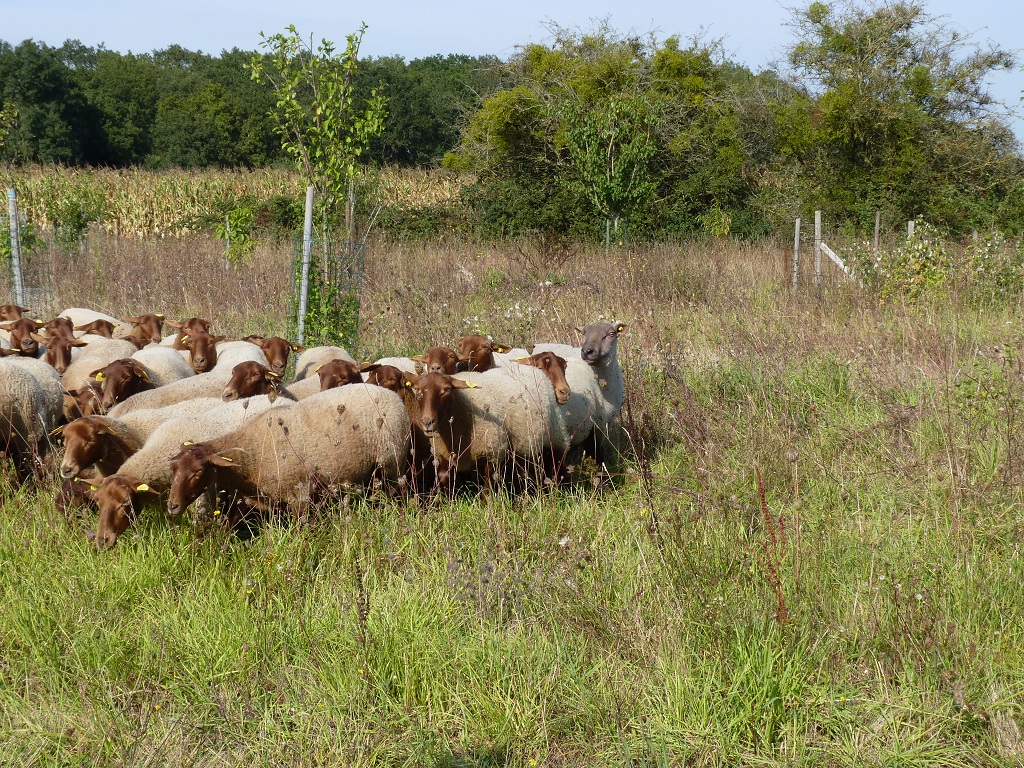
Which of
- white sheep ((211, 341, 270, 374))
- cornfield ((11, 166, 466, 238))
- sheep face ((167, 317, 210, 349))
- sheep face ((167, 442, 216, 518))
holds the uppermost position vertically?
cornfield ((11, 166, 466, 238))

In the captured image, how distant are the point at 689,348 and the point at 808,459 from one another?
133 inches

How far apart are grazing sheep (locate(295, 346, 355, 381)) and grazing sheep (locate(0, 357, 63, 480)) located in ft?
6.74

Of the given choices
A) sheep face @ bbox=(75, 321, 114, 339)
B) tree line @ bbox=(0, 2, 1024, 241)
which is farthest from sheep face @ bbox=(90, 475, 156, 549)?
tree line @ bbox=(0, 2, 1024, 241)

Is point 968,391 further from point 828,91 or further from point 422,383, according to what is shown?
point 828,91

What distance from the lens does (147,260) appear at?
15.2 m

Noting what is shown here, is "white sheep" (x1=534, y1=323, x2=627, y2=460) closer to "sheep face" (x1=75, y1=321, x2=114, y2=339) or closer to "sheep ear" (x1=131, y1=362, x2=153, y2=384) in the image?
"sheep ear" (x1=131, y1=362, x2=153, y2=384)

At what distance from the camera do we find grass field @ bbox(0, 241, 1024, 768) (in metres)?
3.27

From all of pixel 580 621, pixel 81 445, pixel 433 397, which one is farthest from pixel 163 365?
pixel 580 621

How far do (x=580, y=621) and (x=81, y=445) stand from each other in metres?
3.35

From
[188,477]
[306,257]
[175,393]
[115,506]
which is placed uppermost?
[306,257]

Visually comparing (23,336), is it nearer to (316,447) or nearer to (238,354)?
(238,354)

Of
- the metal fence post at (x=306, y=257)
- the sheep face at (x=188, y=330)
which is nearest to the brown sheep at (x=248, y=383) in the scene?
the sheep face at (x=188, y=330)

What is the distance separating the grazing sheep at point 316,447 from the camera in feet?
17.8

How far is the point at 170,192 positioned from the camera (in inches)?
1099
